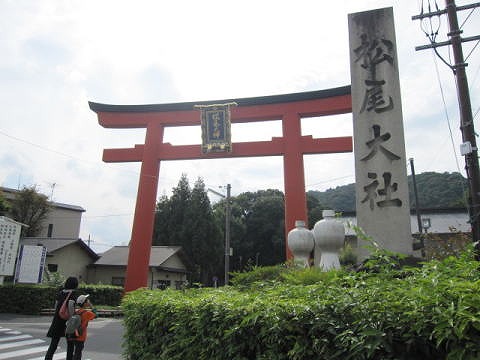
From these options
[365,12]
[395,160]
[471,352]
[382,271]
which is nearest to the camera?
[471,352]

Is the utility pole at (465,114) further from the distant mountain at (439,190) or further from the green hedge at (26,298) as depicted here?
the distant mountain at (439,190)

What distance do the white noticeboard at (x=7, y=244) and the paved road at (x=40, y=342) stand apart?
2.76 metres

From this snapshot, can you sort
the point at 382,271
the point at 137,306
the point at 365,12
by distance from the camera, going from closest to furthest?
1. the point at 382,271
2. the point at 137,306
3. the point at 365,12

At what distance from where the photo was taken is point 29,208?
2748 cm

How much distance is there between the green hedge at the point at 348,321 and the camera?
207 cm

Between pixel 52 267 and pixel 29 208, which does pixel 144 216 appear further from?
pixel 29 208

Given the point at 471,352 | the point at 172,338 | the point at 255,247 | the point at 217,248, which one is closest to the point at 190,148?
the point at 172,338

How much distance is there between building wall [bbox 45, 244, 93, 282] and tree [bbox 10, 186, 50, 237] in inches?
165

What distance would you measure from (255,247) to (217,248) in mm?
8223

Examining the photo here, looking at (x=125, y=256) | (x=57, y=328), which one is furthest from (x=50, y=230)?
(x=57, y=328)

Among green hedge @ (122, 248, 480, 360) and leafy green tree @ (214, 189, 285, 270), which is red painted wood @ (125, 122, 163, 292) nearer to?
green hedge @ (122, 248, 480, 360)

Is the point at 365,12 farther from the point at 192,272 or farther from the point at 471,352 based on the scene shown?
the point at 192,272

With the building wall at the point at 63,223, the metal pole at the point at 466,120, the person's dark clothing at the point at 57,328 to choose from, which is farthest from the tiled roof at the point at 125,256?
the metal pole at the point at 466,120

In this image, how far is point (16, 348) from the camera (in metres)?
8.23
